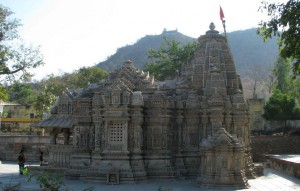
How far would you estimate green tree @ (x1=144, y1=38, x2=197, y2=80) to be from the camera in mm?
45000

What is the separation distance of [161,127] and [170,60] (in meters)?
29.4

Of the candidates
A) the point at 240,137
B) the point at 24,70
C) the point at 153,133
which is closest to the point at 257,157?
the point at 240,137

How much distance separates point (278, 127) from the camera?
161 ft

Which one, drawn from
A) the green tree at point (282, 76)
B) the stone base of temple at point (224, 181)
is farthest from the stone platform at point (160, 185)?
the green tree at point (282, 76)

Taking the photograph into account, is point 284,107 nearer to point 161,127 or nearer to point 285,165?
point 285,165

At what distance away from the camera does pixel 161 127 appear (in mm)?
17938

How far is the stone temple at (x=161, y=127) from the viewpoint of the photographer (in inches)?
635

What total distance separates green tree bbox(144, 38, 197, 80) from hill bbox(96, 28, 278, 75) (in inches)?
2935

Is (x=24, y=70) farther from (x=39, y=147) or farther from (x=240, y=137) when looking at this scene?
(x=240, y=137)

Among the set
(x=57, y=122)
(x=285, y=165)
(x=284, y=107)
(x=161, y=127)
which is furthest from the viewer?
(x=284, y=107)

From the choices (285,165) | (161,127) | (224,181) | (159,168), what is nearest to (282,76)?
(285,165)

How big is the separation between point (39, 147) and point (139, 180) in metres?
18.0

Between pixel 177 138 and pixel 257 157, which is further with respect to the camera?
pixel 257 157

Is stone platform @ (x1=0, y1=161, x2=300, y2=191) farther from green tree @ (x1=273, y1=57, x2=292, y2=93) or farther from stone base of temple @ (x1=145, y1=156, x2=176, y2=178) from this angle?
green tree @ (x1=273, y1=57, x2=292, y2=93)
